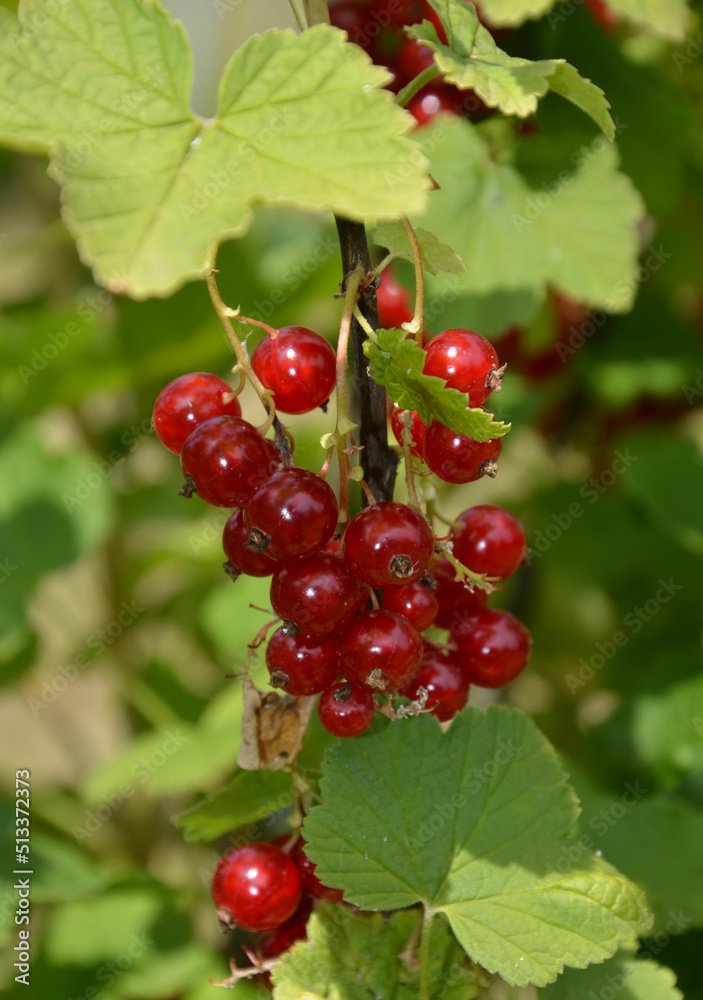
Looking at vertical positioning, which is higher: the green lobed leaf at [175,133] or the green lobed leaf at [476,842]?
the green lobed leaf at [175,133]

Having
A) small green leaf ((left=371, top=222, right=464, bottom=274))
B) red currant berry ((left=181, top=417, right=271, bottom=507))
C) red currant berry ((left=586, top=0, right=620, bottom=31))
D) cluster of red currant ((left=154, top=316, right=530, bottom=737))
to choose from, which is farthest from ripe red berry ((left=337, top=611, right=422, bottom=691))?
red currant berry ((left=586, top=0, right=620, bottom=31))

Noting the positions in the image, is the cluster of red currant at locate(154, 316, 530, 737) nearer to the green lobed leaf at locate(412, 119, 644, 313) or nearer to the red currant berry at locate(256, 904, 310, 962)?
the red currant berry at locate(256, 904, 310, 962)

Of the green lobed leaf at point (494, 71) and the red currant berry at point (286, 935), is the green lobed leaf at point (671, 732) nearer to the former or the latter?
the red currant berry at point (286, 935)

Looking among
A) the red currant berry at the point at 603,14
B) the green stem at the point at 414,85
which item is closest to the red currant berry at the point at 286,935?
the green stem at the point at 414,85

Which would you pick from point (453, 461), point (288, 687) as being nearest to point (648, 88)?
point (453, 461)

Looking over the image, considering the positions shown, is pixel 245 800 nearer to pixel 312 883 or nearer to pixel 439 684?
pixel 312 883

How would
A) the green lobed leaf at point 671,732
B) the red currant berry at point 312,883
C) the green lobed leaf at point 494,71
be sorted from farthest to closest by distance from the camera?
the green lobed leaf at point 671,732
the red currant berry at point 312,883
the green lobed leaf at point 494,71

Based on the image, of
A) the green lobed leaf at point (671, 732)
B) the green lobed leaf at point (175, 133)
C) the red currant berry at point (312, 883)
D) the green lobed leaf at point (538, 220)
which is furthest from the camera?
the green lobed leaf at point (671, 732)
